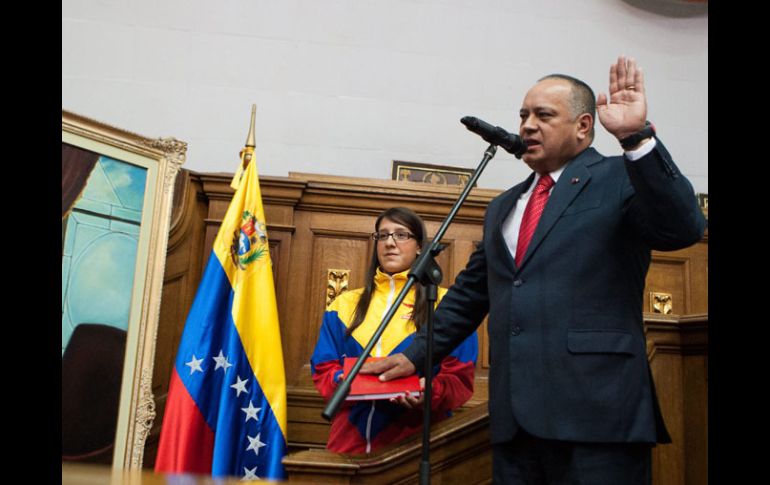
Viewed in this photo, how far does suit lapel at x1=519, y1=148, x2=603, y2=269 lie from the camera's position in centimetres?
193

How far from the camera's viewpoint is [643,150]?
1.68 meters

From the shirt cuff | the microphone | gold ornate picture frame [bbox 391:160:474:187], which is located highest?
gold ornate picture frame [bbox 391:160:474:187]

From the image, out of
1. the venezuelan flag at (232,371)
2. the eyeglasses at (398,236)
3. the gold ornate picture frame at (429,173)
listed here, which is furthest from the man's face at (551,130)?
the gold ornate picture frame at (429,173)

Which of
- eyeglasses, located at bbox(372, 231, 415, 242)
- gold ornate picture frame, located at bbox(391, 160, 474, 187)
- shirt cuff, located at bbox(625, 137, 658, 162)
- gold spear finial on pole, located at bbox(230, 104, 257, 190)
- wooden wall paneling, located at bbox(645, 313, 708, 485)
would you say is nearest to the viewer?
shirt cuff, located at bbox(625, 137, 658, 162)

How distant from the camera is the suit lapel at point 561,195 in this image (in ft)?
6.35

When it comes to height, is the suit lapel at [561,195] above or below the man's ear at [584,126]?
below

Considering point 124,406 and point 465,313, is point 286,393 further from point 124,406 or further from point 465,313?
point 465,313

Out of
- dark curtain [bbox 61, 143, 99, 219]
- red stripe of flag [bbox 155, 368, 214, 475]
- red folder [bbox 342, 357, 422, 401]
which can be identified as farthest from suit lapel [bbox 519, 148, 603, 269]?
dark curtain [bbox 61, 143, 99, 219]

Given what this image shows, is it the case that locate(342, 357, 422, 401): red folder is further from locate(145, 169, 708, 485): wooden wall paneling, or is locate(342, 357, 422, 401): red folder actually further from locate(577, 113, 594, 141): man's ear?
locate(145, 169, 708, 485): wooden wall paneling

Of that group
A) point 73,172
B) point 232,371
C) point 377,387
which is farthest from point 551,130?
point 73,172

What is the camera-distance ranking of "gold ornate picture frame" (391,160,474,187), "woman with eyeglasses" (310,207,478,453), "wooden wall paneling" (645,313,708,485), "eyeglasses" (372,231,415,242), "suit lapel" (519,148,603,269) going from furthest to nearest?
"gold ornate picture frame" (391,160,474,187) < "eyeglasses" (372,231,415,242) < "woman with eyeglasses" (310,207,478,453) < "wooden wall paneling" (645,313,708,485) < "suit lapel" (519,148,603,269)

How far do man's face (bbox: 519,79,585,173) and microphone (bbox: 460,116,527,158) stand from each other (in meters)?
0.07

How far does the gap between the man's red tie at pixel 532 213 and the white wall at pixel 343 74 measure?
298cm

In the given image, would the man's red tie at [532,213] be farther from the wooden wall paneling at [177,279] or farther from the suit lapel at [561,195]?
the wooden wall paneling at [177,279]
